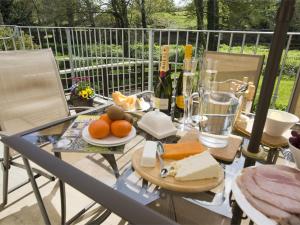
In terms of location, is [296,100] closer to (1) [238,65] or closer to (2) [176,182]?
(1) [238,65]

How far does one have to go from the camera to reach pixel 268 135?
1042 millimetres

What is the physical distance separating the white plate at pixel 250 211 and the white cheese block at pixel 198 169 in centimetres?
11

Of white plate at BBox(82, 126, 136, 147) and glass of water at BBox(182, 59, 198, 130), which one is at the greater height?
glass of water at BBox(182, 59, 198, 130)

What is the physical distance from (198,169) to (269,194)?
0.21m

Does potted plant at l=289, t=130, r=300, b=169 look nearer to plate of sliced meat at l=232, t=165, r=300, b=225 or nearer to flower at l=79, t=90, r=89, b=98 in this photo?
plate of sliced meat at l=232, t=165, r=300, b=225

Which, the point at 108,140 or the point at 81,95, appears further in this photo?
the point at 81,95

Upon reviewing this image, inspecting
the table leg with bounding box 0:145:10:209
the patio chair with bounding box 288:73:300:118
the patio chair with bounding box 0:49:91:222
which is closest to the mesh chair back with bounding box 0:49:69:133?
the patio chair with bounding box 0:49:91:222

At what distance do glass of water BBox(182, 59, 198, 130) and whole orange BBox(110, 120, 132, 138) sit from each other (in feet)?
1.26

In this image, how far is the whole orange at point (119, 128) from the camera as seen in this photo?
96 cm

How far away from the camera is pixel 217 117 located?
0.96 meters

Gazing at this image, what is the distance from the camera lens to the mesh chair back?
64.0 inches

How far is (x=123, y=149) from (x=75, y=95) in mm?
2419

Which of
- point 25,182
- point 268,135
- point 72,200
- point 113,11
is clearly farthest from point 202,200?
point 113,11

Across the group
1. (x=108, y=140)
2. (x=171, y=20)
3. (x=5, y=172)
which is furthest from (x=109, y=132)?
(x=171, y=20)
